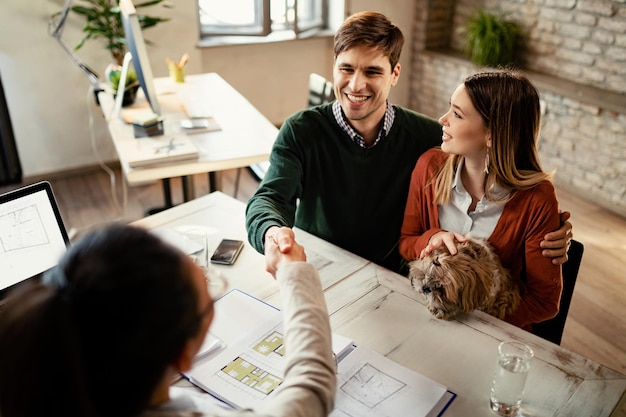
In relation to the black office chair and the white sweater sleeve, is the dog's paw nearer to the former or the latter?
the white sweater sleeve

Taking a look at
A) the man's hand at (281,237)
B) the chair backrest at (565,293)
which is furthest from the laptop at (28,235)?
the chair backrest at (565,293)

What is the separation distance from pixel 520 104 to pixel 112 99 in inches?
83.8

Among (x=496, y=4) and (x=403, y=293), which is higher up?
(x=496, y=4)

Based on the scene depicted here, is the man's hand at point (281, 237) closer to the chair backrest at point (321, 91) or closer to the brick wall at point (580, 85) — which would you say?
the chair backrest at point (321, 91)

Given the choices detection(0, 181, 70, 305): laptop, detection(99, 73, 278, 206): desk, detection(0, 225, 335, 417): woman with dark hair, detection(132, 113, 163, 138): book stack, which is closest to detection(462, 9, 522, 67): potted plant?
detection(99, 73, 278, 206): desk

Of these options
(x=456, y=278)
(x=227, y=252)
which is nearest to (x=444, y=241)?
(x=456, y=278)

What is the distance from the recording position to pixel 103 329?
0.62 metres

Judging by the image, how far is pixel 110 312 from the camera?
0.62 metres

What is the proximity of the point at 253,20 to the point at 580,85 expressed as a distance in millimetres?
2453

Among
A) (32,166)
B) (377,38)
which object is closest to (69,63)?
(32,166)

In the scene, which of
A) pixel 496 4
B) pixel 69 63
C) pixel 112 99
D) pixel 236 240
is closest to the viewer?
pixel 236 240

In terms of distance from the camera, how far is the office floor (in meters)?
2.53

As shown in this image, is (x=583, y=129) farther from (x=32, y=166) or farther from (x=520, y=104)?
(x=32, y=166)

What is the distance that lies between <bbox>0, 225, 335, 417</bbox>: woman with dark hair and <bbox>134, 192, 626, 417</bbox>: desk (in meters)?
0.69
